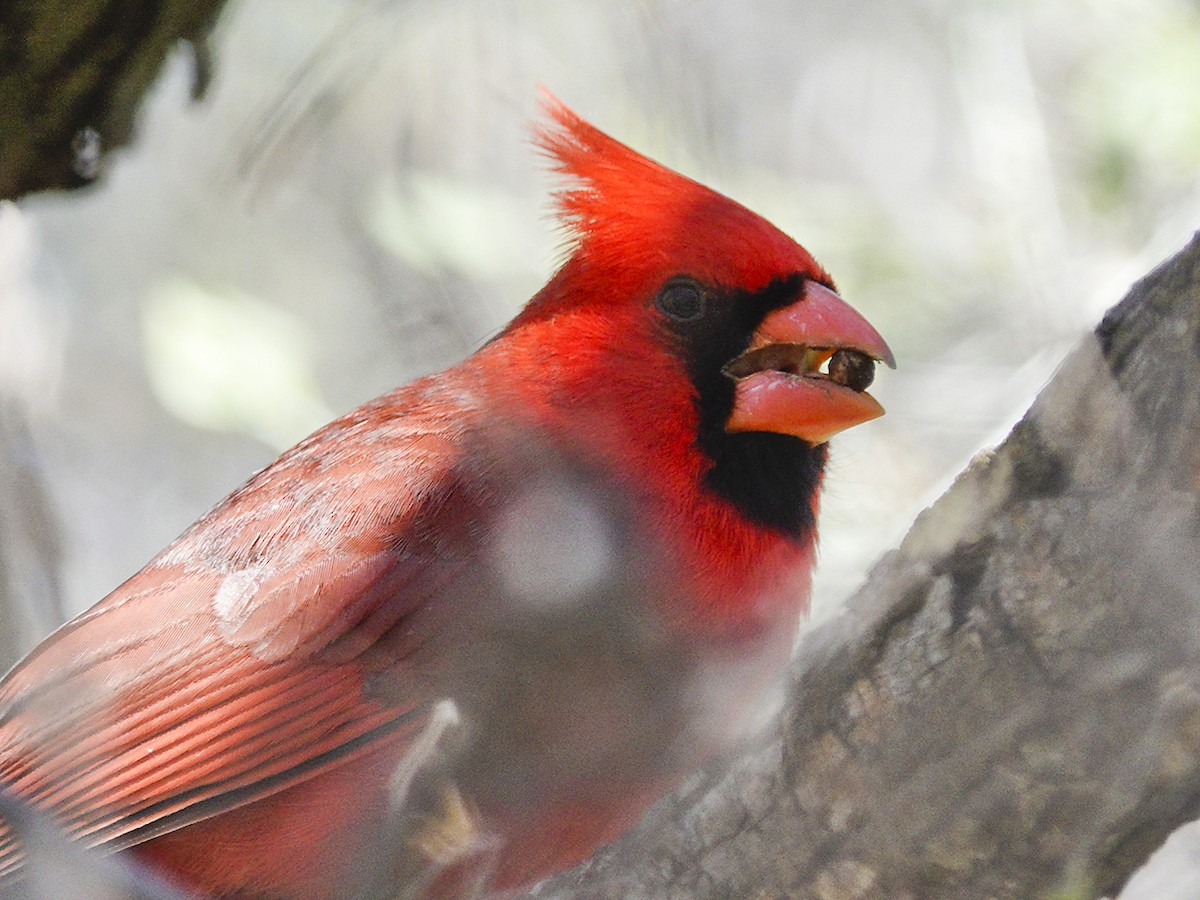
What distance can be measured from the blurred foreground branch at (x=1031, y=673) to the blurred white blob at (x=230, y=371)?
2176 millimetres

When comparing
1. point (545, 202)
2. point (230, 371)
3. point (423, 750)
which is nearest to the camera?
point (423, 750)

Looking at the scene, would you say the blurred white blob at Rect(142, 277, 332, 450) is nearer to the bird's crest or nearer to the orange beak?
the bird's crest

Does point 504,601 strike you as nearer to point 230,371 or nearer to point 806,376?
point 806,376

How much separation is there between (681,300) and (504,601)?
618 mm

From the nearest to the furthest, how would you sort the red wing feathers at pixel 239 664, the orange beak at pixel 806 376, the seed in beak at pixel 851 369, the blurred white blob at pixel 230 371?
the red wing feathers at pixel 239 664, the orange beak at pixel 806 376, the seed in beak at pixel 851 369, the blurred white blob at pixel 230 371

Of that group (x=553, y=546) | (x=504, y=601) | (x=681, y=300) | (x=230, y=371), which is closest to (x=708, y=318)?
(x=681, y=300)

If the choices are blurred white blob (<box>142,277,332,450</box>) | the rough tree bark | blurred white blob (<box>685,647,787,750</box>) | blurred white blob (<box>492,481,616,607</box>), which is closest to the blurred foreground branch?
blurred white blob (<box>685,647,787,750</box>)

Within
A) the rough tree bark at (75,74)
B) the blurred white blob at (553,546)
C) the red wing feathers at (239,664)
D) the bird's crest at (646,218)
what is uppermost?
the bird's crest at (646,218)

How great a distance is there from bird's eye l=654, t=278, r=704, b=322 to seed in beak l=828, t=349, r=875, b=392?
24 centimetres

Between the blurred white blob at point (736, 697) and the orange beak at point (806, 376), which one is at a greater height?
the orange beak at point (806, 376)

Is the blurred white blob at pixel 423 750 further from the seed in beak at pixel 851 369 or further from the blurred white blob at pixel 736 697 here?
the seed in beak at pixel 851 369

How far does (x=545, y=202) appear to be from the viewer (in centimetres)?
278

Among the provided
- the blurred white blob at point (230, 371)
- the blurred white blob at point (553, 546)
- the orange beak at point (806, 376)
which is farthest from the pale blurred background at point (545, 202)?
the blurred white blob at point (553, 546)

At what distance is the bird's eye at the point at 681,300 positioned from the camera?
90.7 inches
